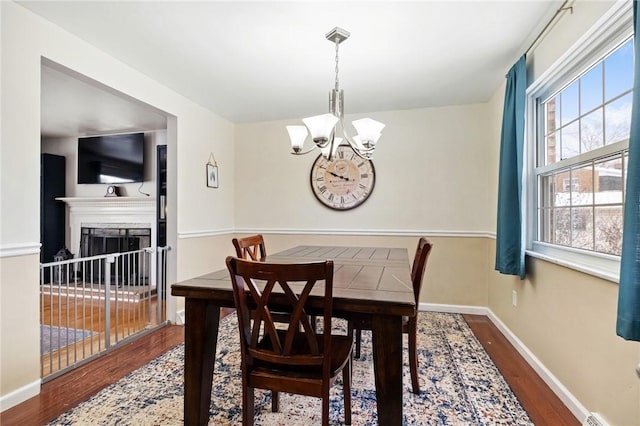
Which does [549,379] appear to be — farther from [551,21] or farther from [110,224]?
[110,224]

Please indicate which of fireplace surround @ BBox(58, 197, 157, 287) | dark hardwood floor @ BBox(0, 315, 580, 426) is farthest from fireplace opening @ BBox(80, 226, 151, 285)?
dark hardwood floor @ BBox(0, 315, 580, 426)

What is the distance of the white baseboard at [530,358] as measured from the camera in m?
1.72

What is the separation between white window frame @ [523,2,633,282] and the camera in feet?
4.81

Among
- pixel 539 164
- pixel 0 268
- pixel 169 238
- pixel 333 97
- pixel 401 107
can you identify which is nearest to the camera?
pixel 0 268

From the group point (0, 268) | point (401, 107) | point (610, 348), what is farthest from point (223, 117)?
point (610, 348)

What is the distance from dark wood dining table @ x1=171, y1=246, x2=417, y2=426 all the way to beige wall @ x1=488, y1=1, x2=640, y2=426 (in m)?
0.93

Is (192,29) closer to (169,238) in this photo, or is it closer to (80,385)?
(169,238)

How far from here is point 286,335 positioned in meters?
1.34

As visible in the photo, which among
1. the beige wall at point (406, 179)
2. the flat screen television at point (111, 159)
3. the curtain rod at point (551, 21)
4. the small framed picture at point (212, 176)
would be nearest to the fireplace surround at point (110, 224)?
→ the flat screen television at point (111, 159)

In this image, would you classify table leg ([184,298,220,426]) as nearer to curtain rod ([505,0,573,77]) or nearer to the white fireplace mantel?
curtain rod ([505,0,573,77])

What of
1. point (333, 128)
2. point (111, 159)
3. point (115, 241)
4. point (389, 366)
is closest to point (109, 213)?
point (115, 241)

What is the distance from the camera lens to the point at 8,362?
70.6 inches

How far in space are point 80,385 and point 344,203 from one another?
2869 mm

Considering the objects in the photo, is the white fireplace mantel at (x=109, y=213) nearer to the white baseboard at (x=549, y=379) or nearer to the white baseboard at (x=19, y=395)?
the white baseboard at (x=19, y=395)
